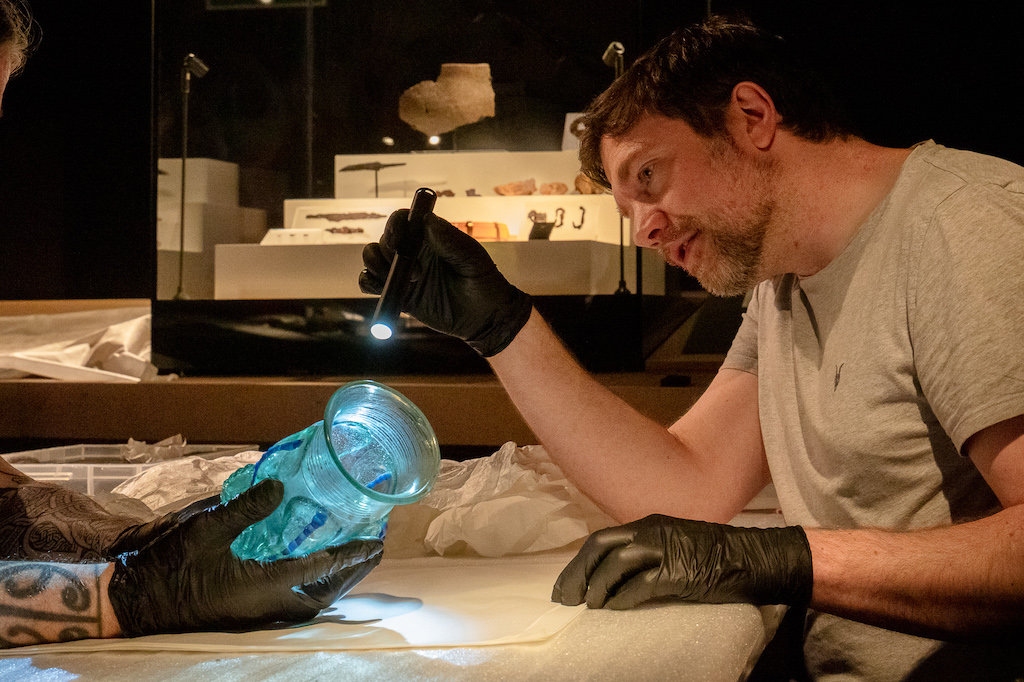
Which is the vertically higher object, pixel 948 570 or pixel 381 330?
pixel 381 330

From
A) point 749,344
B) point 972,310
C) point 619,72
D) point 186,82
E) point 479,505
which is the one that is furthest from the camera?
point 186,82

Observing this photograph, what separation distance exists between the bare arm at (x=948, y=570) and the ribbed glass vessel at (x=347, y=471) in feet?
1.41

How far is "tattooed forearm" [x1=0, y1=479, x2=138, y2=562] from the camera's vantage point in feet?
3.24

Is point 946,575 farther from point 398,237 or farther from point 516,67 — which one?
point 516,67

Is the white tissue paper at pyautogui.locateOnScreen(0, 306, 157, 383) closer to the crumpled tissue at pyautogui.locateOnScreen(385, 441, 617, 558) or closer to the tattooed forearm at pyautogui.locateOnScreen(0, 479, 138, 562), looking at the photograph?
the tattooed forearm at pyautogui.locateOnScreen(0, 479, 138, 562)

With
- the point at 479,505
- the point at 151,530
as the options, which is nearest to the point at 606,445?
the point at 479,505

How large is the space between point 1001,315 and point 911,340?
5.5 inches

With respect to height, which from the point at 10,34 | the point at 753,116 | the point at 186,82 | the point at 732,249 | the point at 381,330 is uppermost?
the point at 186,82

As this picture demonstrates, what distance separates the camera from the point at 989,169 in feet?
3.05

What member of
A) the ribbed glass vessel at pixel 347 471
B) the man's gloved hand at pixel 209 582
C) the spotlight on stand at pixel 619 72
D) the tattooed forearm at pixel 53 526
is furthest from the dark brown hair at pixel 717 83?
the spotlight on stand at pixel 619 72

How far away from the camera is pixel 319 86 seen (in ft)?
8.82

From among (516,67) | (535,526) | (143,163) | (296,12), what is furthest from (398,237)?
(143,163)

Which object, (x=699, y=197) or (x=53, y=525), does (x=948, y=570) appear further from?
(x=53, y=525)

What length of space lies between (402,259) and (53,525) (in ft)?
1.90
